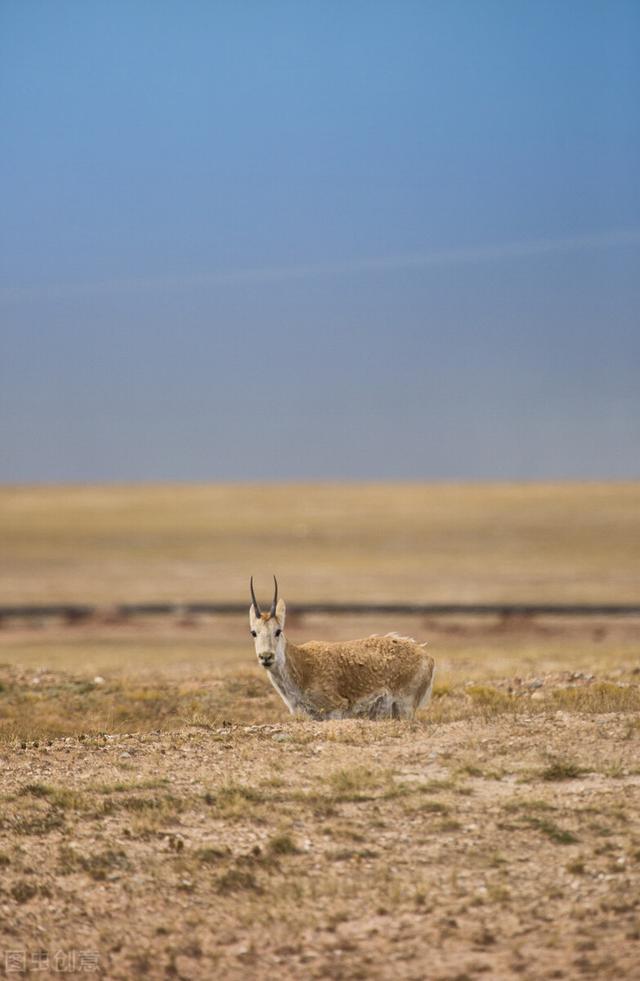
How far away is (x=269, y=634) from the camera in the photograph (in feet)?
56.1

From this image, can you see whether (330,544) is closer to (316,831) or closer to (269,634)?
(269,634)

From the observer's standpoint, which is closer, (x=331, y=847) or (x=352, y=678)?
(x=331, y=847)

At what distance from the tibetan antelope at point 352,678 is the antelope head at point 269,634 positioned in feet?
0.17

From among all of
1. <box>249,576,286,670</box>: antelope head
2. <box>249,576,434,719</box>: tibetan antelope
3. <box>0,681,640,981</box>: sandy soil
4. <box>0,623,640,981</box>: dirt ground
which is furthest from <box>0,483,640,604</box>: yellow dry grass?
<box>0,681,640,981</box>: sandy soil

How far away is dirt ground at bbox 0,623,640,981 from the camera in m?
11.2

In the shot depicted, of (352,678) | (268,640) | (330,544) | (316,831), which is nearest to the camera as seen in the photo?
(316,831)

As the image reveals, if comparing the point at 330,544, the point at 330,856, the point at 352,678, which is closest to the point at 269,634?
the point at 352,678

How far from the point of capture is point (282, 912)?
11.7 metres

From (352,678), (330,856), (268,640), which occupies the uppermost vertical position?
(268,640)

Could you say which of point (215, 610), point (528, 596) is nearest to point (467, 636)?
point (215, 610)

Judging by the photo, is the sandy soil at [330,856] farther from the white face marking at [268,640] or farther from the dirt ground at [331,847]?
the white face marking at [268,640]

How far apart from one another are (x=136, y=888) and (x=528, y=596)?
6232 centimetres

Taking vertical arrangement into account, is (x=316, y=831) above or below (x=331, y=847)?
above

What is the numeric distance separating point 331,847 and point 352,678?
5.19 metres
